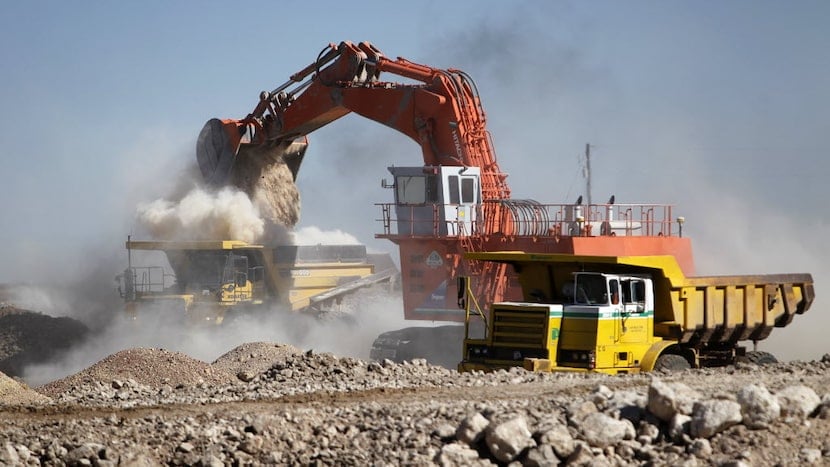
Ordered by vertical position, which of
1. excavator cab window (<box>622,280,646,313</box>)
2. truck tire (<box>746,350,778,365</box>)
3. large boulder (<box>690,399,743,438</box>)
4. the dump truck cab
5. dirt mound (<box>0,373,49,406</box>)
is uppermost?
excavator cab window (<box>622,280,646,313</box>)

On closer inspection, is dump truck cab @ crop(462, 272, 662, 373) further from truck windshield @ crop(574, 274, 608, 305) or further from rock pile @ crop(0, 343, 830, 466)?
rock pile @ crop(0, 343, 830, 466)

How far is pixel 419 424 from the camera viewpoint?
12.1 metres

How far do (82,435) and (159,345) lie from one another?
1511cm

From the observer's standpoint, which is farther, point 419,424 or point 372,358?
point 372,358

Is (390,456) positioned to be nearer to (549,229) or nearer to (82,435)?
(82,435)

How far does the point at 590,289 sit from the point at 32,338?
52.6 feet

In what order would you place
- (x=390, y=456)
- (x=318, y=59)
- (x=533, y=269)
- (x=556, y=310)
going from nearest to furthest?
(x=390, y=456) < (x=556, y=310) < (x=533, y=269) < (x=318, y=59)

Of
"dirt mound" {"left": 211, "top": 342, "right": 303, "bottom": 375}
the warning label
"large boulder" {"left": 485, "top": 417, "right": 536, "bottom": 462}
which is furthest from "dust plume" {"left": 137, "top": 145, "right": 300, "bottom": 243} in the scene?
"large boulder" {"left": 485, "top": 417, "right": 536, "bottom": 462}

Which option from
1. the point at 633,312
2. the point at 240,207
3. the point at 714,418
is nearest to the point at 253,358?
the point at 633,312

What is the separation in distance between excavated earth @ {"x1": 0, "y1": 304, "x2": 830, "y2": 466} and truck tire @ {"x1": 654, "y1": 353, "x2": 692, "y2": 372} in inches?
84.4

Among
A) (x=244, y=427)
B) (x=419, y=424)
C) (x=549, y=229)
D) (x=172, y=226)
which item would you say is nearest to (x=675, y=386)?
(x=419, y=424)

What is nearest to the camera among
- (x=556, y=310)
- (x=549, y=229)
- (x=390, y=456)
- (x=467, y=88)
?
(x=390, y=456)

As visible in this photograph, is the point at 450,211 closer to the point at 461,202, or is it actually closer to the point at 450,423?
the point at 461,202

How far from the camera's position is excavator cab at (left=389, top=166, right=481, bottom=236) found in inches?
1008
